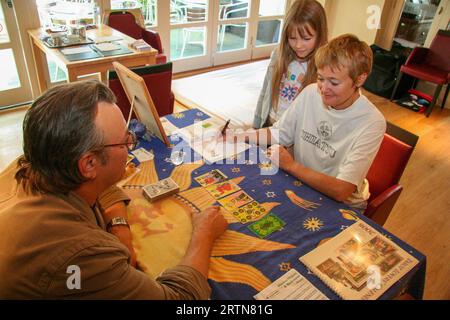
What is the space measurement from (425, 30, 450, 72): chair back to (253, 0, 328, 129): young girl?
3225mm

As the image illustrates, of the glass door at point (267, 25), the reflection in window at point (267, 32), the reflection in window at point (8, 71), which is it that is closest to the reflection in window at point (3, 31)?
the reflection in window at point (8, 71)

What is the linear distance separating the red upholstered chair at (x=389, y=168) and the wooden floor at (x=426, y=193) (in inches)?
28.6

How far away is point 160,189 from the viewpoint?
1.26 metres

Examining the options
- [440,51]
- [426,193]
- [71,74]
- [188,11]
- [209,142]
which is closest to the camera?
[209,142]

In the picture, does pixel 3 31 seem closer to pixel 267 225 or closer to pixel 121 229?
pixel 121 229

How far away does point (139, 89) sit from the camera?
1.52 metres

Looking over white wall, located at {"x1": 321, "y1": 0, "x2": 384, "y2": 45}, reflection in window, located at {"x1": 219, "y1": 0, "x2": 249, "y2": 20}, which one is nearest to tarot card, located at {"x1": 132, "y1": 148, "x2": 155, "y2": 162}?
reflection in window, located at {"x1": 219, "y1": 0, "x2": 249, "y2": 20}

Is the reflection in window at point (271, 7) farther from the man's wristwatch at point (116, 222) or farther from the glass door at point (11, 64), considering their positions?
the man's wristwatch at point (116, 222)

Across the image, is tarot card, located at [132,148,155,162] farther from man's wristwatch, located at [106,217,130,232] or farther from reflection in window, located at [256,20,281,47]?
reflection in window, located at [256,20,281,47]

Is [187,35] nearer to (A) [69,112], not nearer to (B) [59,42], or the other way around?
(B) [59,42]

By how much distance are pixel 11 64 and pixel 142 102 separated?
2.62 meters

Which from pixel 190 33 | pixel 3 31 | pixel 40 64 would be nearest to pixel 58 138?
pixel 40 64

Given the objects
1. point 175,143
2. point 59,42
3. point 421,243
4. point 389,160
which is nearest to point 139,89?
point 175,143
